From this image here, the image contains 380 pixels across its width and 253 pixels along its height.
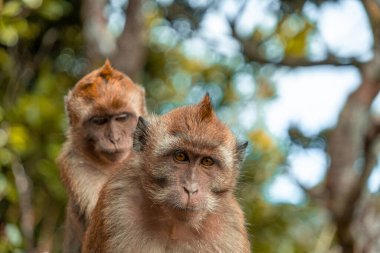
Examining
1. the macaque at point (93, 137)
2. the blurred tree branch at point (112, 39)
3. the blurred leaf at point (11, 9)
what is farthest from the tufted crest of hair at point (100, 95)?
the blurred tree branch at point (112, 39)

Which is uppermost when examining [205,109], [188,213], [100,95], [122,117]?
[205,109]

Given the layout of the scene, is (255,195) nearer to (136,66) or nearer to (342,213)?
(136,66)

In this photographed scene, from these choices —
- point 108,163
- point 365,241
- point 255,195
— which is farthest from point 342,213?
point 255,195

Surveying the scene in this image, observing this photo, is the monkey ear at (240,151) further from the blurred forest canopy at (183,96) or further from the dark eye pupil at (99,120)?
the dark eye pupil at (99,120)

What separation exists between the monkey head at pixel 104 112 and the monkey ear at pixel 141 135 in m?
1.27

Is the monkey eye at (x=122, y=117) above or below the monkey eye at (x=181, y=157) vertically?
below

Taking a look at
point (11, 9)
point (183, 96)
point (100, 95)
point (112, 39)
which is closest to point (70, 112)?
point (100, 95)

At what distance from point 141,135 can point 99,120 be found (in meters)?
1.68

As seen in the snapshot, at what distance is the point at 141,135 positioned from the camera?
5.29 m

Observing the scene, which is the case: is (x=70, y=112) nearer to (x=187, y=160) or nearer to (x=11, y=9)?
(x=11, y=9)

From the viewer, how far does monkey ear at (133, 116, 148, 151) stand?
17.3ft

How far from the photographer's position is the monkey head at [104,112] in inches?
263

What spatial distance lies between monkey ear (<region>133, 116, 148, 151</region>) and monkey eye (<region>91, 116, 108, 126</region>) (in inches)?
63.4

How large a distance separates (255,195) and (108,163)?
274 inches
